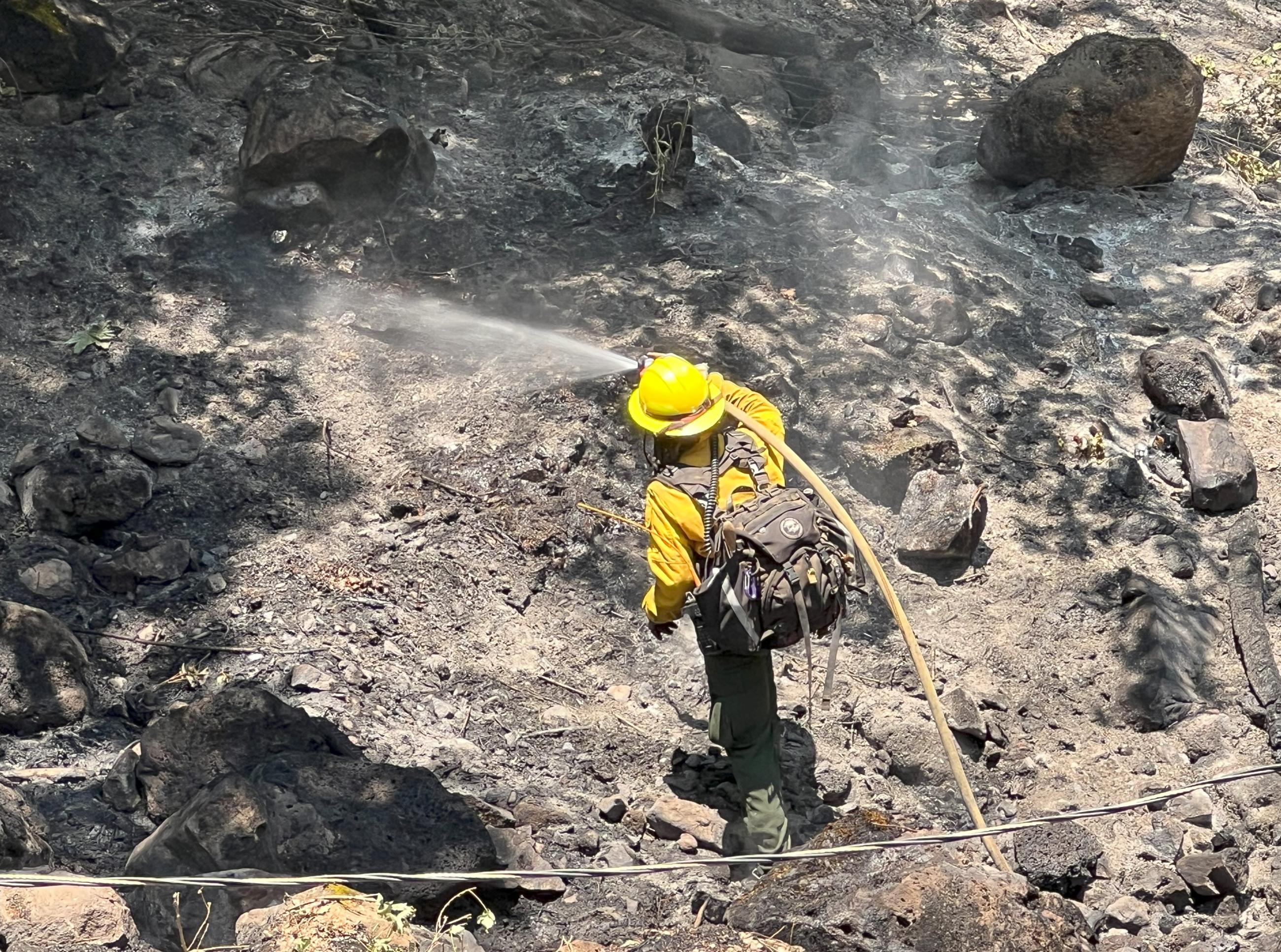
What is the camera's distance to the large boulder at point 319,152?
7.92 metres

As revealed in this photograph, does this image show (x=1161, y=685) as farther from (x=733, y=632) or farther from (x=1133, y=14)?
(x=1133, y=14)

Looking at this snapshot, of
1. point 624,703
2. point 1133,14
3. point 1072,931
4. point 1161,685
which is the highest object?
point 1133,14

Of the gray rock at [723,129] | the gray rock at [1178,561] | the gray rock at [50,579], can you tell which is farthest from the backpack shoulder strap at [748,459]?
the gray rock at [723,129]

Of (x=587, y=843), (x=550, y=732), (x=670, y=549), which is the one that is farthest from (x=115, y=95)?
(x=587, y=843)

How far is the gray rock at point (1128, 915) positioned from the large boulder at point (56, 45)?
777cm

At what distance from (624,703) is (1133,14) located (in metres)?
9.23

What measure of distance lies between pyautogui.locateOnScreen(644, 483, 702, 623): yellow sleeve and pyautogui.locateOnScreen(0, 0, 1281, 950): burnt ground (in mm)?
1033

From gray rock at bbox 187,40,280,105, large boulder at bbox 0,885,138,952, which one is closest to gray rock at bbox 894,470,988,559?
large boulder at bbox 0,885,138,952

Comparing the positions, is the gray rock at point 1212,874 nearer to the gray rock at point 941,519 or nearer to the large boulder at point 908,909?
the large boulder at point 908,909

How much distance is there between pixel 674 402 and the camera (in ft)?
→ 15.1

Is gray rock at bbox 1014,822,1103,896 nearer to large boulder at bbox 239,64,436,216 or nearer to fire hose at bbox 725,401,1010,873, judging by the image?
fire hose at bbox 725,401,1010,873

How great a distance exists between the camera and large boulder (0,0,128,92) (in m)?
8.20

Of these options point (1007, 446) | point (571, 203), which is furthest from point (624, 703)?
point (571, 203)

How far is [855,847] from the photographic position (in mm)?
3908
